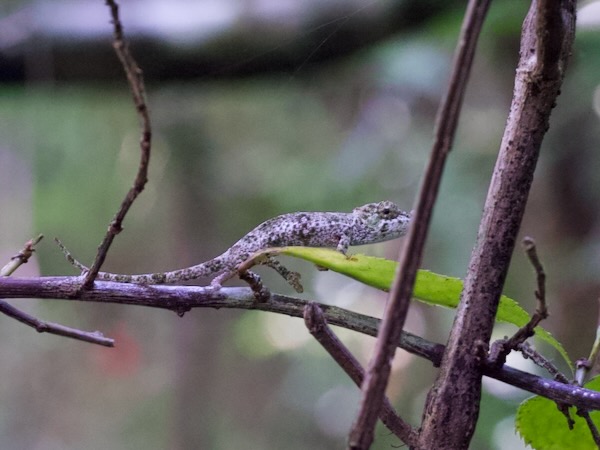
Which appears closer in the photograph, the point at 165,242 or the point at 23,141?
the point at 23,141

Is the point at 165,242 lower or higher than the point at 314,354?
higher

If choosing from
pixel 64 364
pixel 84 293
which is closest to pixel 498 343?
pixel 84 293

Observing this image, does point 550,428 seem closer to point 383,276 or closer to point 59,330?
point 383,276

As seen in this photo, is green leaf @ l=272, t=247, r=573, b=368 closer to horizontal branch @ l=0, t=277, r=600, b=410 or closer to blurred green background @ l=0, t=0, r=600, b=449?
horizontal branch @ l=0, t=277, r=600, b=410

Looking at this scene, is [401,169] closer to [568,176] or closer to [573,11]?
[568,176]

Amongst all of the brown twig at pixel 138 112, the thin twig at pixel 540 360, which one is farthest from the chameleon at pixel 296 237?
the thin twig at pixel 540 360

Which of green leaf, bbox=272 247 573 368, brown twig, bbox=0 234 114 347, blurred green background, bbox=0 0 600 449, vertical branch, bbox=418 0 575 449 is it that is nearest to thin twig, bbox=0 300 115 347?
brown twig, bbox=0 234 114 347
